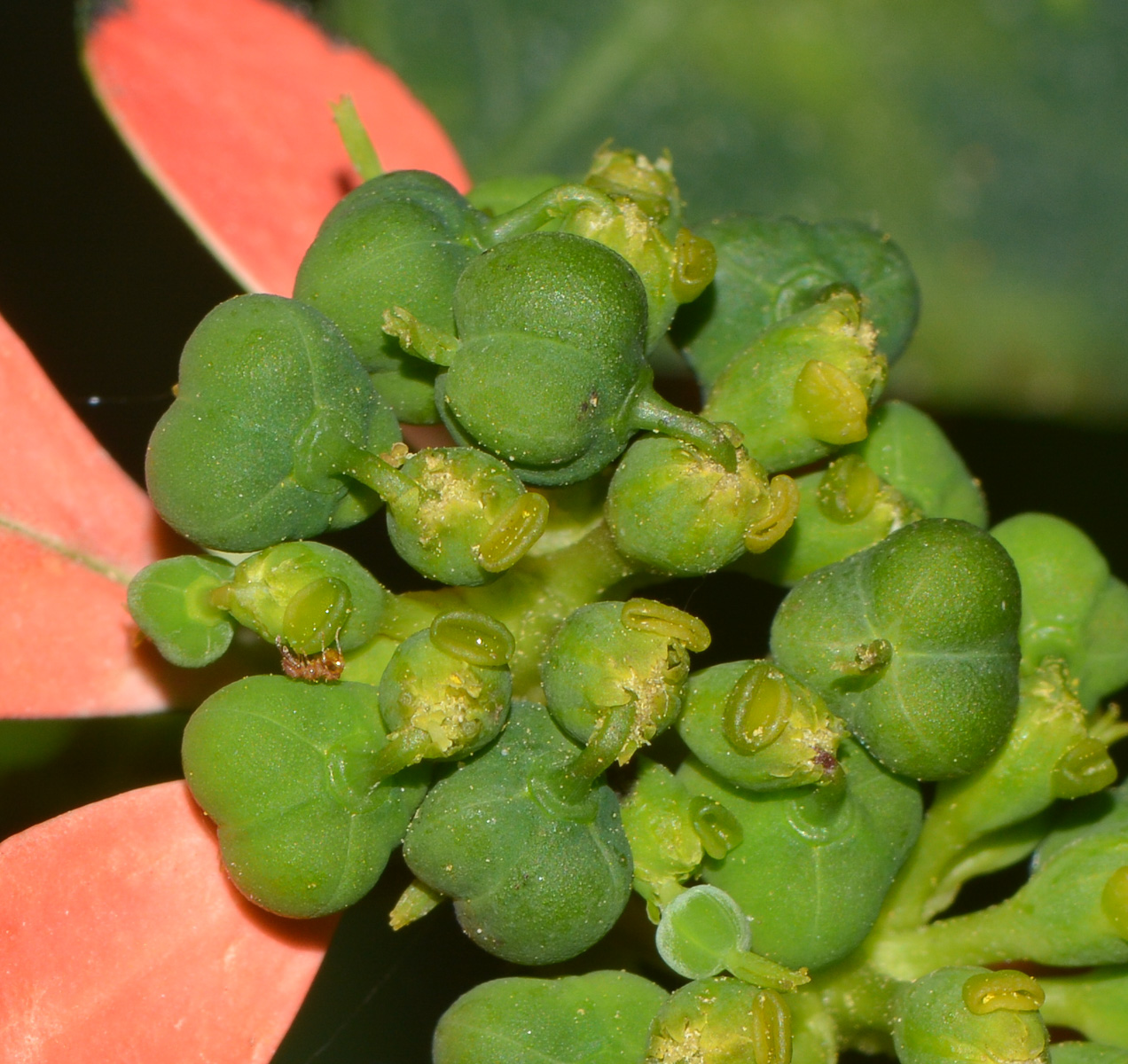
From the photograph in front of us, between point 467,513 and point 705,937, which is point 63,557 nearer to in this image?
point 467,513

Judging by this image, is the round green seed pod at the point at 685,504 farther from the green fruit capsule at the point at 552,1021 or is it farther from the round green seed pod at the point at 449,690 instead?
the green fruit capsule at the point at 552,1021

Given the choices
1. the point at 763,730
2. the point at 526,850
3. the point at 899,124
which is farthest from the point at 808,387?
the point at 899,124

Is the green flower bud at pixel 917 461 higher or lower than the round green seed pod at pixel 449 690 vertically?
lower

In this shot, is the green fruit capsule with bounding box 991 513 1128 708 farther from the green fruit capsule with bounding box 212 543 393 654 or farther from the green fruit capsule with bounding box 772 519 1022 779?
the green fruit capsule with bounding box 212 543 393 654

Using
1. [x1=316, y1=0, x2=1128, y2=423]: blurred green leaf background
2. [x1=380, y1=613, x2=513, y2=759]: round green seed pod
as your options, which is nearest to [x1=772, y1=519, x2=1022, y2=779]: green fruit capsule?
[x1=380, y1=613, x2=513, y2=759]: round green seed pod

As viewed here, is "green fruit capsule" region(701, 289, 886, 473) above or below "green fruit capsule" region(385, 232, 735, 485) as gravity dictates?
below

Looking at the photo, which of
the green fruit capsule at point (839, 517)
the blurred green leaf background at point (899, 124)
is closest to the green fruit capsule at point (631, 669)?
the green fruit capsule at point (839, 517)
